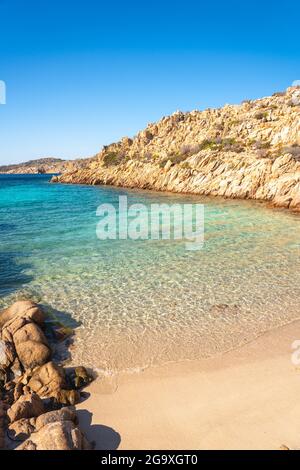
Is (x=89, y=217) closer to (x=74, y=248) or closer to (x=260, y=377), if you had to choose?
(x=74, y=248)

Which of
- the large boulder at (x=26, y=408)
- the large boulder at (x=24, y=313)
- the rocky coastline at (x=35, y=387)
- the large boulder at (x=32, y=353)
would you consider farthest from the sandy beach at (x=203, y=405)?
the large boulder at (x=24, y=313)

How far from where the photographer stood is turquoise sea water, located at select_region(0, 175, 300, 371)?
30.7 ft

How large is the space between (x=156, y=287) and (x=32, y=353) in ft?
19.3

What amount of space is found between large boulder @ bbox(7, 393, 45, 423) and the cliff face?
3004 centimetres

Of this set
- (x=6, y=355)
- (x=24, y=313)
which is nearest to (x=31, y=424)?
(x=6, y=355)

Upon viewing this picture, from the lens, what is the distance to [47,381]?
7398 millimetres

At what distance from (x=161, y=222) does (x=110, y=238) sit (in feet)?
21.4

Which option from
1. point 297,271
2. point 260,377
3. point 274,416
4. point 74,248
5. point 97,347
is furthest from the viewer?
point 74,248

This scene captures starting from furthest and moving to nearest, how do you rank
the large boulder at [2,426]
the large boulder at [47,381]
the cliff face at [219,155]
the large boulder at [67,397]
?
1. the cliff face at [219,155]
2. the large boulder at [47,381]
3. the large boulder at [67,397]
4. the large boulder at [2,426]

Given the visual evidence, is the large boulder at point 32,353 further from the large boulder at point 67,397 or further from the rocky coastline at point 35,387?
the large boulder at point 67,397

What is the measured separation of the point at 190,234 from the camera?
22.4m

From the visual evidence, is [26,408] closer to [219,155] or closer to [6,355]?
[6,355]

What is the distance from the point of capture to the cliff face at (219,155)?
1550 inches
